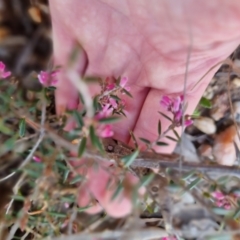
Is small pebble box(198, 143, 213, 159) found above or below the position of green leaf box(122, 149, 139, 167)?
below

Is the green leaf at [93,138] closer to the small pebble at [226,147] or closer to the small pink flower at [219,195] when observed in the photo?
the small pink flower at [219,195]

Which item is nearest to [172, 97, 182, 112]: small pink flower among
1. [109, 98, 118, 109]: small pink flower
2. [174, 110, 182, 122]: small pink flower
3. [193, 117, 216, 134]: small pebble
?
[174, 110, 182, 122]: small pink flower

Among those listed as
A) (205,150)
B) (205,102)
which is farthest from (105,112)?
(205,150)

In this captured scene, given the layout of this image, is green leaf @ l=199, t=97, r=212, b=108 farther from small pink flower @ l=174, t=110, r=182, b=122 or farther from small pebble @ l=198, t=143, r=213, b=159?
small pink flower @ l=174, t=110, r=182, b=122

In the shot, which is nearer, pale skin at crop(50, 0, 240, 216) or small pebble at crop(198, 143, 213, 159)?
pale skin at crop(50, 0, 240, 216)

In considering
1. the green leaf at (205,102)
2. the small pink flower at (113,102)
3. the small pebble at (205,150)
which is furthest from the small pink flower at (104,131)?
the small pebble at (205,150)

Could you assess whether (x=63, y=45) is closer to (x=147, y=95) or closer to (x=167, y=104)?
(x=147, y=95)

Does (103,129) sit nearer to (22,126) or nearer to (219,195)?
(22,126)

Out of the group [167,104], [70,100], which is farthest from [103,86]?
[70,100]

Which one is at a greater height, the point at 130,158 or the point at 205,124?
the point at 130,158
